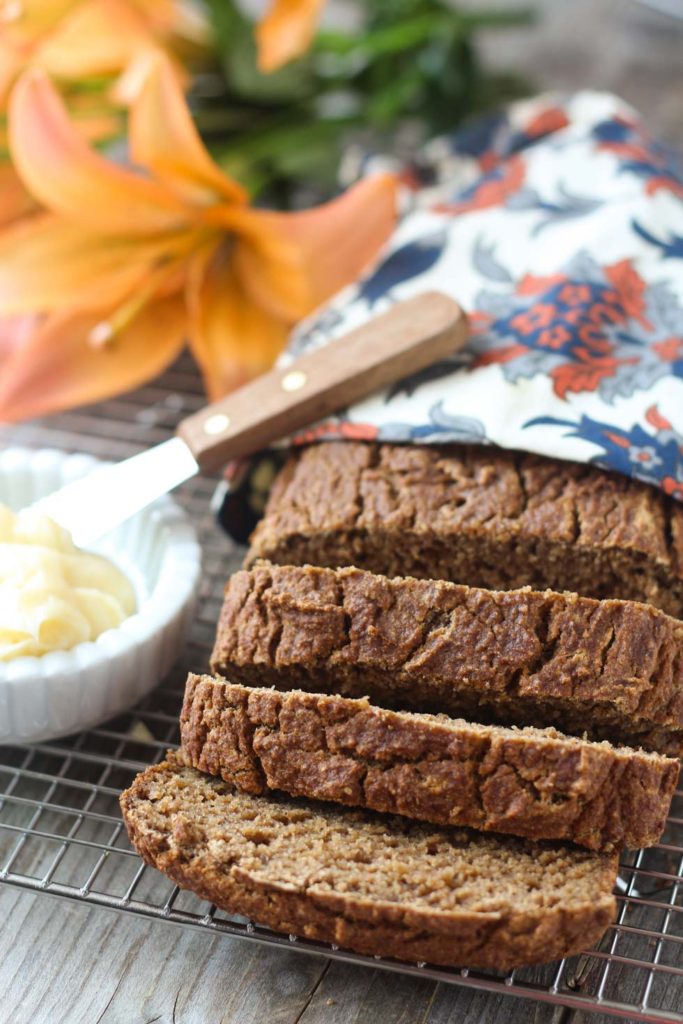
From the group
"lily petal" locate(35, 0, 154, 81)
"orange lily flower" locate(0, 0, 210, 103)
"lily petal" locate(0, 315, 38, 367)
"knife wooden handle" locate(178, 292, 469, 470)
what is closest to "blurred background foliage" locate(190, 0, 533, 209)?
"orange lily flower" locate(0, 0, 210, 103)

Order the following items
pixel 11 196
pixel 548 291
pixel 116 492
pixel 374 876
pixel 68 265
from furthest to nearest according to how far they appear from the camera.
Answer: pixel 11 196 → pixel 68 265 → pixel 548 291 → pixel 116 492 → pixel 374 876

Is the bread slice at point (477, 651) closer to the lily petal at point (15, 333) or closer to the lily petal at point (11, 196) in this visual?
the lily petal at point (15, 333)

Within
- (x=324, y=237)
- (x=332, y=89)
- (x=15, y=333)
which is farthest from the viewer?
(x=332, y=89)

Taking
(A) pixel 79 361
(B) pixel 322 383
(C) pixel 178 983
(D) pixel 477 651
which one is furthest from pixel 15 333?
(C) pixel 178 983

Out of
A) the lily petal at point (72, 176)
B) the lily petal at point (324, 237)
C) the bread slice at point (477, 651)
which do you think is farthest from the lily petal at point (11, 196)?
the bread slice at point (477, 651)

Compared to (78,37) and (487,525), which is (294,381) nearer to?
(487,525)

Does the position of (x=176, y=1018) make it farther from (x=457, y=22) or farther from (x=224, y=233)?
(x=457, y=22)
